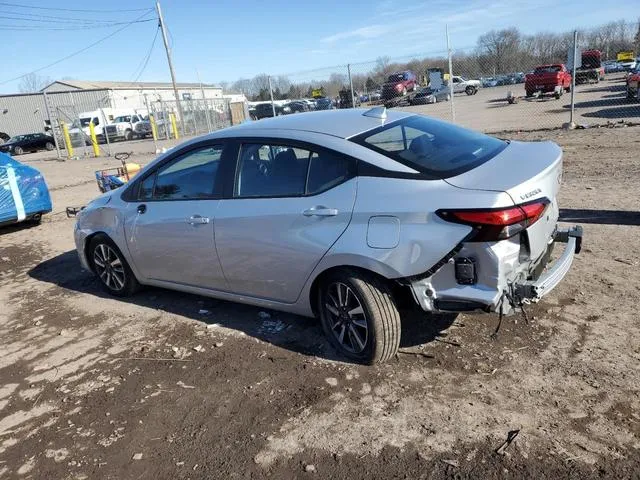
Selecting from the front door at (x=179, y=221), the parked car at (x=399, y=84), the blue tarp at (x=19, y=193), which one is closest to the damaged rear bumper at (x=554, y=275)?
the front door at (x=179, y=221)

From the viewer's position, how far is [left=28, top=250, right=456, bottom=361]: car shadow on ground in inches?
151

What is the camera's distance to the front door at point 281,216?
3.39m

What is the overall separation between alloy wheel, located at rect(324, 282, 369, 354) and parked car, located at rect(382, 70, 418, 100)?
2552 centimetres

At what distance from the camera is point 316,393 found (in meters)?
3.30

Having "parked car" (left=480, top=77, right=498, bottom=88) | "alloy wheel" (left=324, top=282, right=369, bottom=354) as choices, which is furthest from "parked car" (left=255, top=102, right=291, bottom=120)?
"alloy wheel" (left=324, top=282, right=369, bottom=354)

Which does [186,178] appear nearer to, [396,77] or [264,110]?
[396,77]

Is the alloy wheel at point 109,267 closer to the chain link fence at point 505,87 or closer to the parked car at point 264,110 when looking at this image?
the chain link fence at point 505,87

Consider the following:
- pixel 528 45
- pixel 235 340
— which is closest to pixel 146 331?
pixel 235 340

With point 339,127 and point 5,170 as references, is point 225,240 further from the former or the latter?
point 5,170

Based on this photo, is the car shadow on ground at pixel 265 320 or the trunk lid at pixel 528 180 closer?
the trunk lid at pixel 528 180

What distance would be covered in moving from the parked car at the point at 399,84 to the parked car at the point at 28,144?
23531mm

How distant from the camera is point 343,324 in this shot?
355 cm

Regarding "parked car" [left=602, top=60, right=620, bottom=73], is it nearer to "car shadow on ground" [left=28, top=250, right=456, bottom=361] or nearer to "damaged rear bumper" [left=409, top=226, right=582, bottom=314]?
"car shadow on ground" [left=28, top=250, right=456, bottom=361]

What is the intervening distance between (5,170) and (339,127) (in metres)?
6.84
